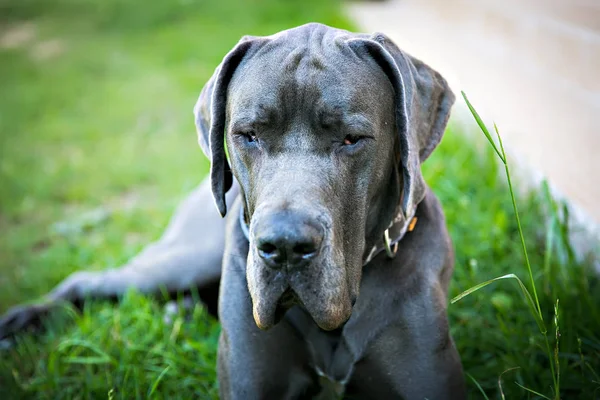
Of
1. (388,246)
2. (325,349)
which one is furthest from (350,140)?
(325,349)

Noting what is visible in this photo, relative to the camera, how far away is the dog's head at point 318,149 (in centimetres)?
211

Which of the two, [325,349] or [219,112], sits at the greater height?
[219,112]

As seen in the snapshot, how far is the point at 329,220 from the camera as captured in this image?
213 centimetres

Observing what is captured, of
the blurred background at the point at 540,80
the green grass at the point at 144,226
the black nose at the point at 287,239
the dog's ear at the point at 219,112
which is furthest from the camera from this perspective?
the blurred background at the point at 540,80

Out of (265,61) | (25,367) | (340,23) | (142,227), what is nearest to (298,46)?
(265,61)

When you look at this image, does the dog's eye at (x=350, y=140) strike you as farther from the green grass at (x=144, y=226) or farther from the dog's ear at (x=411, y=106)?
the green grass at (x=144, y=226)

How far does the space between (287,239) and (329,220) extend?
0.18 meters

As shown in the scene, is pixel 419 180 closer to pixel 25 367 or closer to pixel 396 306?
pixel 396 306

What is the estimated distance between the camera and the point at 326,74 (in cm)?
230

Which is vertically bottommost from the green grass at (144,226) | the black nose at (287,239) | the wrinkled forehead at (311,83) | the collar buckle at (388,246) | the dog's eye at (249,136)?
the green grass at (144,226)

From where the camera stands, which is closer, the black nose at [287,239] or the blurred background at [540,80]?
the black nose at [287,239]

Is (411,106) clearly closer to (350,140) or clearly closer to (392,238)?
(350,140)

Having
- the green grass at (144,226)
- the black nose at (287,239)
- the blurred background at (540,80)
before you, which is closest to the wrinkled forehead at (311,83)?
the black nose at (287,239)

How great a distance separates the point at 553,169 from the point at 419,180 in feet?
6.56
